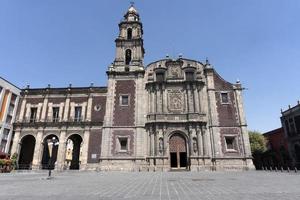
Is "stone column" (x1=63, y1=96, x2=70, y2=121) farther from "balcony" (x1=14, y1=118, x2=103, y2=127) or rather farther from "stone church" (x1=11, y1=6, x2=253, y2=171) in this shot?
"balcony" (x1=14, y1=118, x2=103, y2=127)

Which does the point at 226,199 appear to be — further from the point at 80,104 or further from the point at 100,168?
the point at 80,104

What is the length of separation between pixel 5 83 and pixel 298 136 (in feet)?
146

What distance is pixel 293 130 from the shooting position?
35.6 m

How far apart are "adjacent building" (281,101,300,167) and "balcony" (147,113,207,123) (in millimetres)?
17360

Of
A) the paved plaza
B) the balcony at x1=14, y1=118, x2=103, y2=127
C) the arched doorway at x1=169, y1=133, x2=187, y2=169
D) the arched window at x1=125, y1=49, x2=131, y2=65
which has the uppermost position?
the arched window at x1=125, y1=49, x2=131, y2=65

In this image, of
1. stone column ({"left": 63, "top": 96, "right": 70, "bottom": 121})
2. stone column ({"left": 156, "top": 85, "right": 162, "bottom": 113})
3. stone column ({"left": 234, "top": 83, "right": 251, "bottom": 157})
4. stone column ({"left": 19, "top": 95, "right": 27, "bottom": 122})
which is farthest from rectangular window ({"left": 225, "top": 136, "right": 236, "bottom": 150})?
stone column ({"left": 19, "top": 95, "right": 27, "bottom": 122})

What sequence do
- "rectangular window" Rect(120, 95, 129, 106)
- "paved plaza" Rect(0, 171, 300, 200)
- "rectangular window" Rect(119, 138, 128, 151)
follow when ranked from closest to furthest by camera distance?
"paved plaza" Rect(0, 171, 300, 200), "rectangular window" Rect(119, 138, 128, 151), "rectangular window" Rect(120, 95, 129, 106)

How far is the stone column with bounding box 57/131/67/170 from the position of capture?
Result: 29.9m

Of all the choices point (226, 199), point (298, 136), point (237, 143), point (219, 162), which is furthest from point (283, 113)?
point (226, 199)

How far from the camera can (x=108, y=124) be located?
2864cm

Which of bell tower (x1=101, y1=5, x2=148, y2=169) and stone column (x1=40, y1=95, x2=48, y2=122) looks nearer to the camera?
bell tower (x1=101, y1=5, x2=148, y2=169)

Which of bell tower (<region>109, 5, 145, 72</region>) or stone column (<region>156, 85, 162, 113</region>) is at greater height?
Result: bell tower (<region>109, 5, 145, 72</region>)

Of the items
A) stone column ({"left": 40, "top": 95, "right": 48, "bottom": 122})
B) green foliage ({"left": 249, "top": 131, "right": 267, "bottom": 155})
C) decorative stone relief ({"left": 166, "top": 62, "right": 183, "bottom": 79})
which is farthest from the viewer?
green foliage ({"left": 249, "top": 131, "right": 267, "bottom": 155})

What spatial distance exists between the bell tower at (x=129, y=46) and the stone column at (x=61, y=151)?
11832 mm
